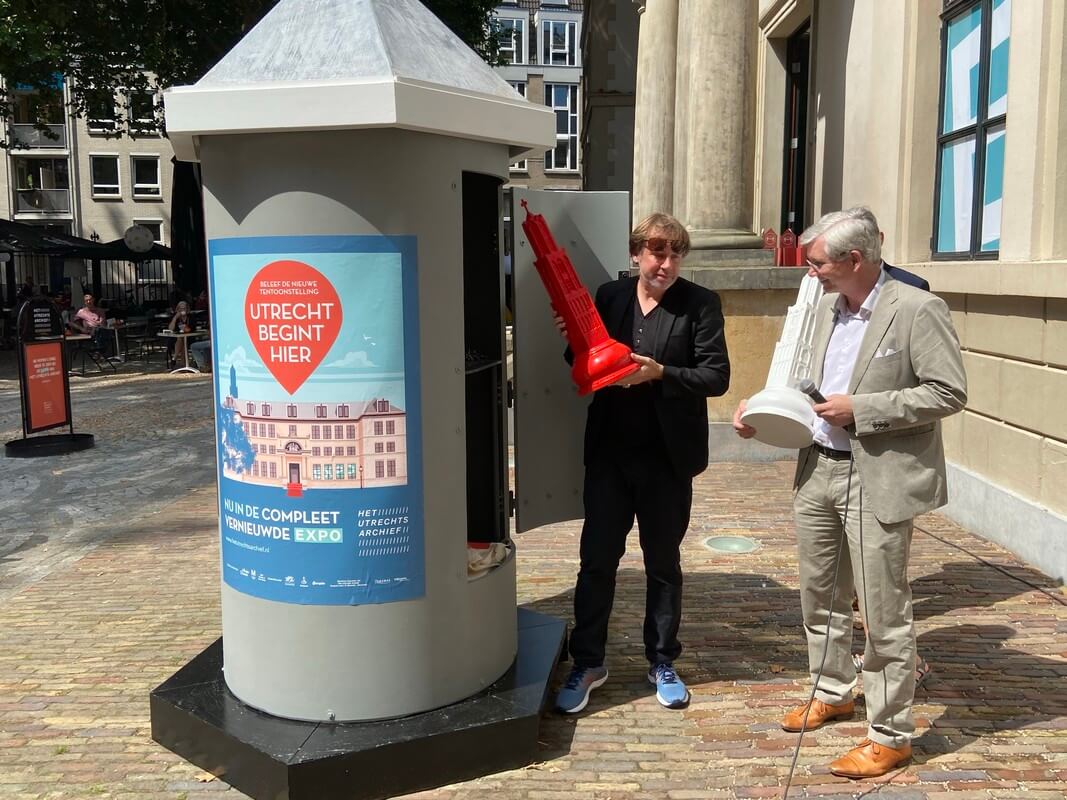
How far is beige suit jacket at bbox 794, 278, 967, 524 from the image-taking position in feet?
9.97

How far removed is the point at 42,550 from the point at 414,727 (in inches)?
182

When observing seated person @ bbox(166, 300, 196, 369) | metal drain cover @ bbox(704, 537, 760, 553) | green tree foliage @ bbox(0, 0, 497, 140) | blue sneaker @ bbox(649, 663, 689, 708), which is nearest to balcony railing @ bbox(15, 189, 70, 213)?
green tree foliage @ bbox(0, 0, 497, 140)

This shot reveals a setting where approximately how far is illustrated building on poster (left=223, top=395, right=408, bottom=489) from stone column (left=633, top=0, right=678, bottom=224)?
11.3 m

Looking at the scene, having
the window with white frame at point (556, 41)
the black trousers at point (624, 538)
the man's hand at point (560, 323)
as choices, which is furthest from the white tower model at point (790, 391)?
the window with white frame at point (556, 41)

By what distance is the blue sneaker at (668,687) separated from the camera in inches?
153

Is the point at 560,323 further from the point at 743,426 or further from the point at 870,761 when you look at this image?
the point at 870,761

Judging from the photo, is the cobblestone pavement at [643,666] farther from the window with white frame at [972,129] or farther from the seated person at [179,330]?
the seated person at [179,330]

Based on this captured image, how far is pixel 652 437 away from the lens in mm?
3729

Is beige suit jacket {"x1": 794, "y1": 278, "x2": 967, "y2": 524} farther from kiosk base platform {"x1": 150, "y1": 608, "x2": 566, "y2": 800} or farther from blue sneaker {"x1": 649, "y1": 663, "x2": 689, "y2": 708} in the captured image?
kiosk base platform {"x1": 150, "y1": 608, "x2": 566, "y2": 800}

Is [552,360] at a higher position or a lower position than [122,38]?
lower

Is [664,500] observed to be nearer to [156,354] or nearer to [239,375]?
[239,375]

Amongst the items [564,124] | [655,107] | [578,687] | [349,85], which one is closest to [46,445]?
[578,687]

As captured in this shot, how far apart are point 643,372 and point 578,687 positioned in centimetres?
136

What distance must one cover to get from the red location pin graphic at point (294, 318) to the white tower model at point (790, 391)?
4.62 feet
